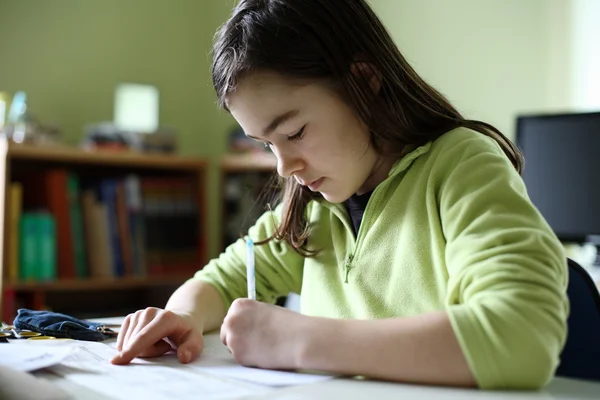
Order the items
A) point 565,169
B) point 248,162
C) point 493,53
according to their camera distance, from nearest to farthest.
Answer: point 565,169 < point 493,53 < point 248,162

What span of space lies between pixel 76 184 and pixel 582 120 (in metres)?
1.71

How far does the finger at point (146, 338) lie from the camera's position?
2.65ft

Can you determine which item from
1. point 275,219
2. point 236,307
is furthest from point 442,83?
point 236,307

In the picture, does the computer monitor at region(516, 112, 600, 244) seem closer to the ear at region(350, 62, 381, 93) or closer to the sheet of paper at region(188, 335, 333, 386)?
the ear at region(350, 62, 381, 93)

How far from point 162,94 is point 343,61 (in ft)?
7.88

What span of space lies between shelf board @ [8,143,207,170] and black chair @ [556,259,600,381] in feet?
6.58

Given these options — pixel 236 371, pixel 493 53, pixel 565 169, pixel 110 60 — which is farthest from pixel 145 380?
pixel 110 60

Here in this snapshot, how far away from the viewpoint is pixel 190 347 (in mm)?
865

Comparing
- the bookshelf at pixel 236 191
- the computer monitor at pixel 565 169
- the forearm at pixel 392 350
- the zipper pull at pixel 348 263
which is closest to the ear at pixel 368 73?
the zipper pull at pixel 348 263

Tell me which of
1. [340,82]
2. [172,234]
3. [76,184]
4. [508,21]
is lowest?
[172,234]

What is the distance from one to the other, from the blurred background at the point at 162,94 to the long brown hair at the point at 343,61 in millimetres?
1248

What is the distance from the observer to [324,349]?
72cm

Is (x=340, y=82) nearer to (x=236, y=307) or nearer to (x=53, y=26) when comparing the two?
(x=236, y=307)

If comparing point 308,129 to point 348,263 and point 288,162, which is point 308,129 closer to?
point 288,162
